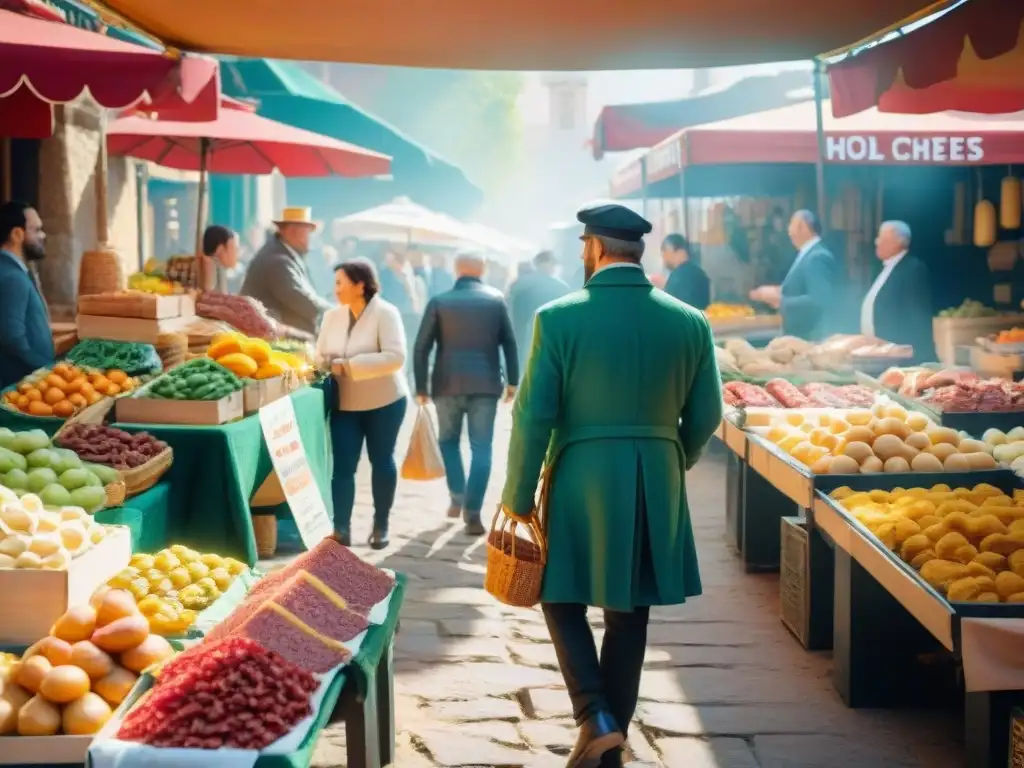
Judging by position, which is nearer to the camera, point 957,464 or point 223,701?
point 223,701

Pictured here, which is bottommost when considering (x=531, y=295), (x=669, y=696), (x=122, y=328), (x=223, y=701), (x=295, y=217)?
(x=669, y=696)

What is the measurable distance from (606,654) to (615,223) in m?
1.51

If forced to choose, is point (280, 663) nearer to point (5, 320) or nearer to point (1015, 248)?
point (5, 320)

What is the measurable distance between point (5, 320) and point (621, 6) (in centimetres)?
391

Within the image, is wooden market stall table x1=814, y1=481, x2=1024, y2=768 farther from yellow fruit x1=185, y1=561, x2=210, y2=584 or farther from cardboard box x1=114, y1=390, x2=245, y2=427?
cardboard box x1=114, y1=390, x2=245, y2=427

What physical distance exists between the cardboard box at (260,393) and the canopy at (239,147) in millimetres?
3668

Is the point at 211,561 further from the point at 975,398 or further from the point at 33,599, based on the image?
the point at 975,398

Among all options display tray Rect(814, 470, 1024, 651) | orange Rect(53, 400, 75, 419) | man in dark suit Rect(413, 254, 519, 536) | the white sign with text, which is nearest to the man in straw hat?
man in dark suit Rect(413, 254, 519, 536)

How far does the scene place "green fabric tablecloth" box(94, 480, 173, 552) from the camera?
551 cm

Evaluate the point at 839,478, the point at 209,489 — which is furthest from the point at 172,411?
the point at 839,478

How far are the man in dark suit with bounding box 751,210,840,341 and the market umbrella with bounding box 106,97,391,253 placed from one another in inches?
160

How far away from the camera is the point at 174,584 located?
15.2ft

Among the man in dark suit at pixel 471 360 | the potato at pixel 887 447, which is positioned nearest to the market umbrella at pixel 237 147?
the man in dark suit at pixel 471 360

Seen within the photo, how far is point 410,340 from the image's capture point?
2027 centimetres
